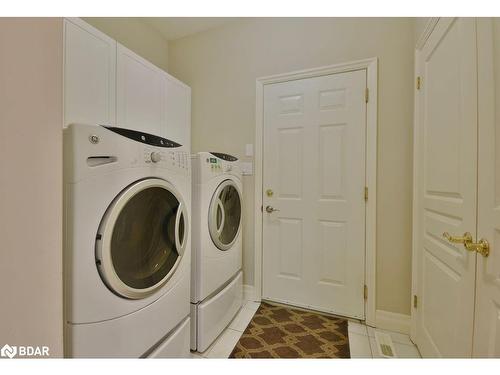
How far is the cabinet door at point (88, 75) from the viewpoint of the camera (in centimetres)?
131

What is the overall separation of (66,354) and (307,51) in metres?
2.34

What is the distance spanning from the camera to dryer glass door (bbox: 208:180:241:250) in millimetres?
1525

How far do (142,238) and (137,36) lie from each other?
2.03 meters

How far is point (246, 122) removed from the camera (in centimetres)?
212

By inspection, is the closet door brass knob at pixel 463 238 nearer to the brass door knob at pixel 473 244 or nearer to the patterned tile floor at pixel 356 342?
the brass door knob at pixel 473 244

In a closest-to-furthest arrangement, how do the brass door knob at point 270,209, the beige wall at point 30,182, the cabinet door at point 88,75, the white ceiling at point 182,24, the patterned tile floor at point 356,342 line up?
1. the beige wall at point 30,182
2. the cabinet door at point 88,75
3. the patterned tile floor at point 356,342
4. the brass door knob at point 270,209
5. the white ceiling at point 182,24

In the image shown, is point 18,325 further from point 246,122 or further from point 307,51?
point 307,51

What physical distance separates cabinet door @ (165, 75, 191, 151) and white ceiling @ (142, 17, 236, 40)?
1.93 feet

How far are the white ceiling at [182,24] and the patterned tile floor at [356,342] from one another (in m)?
2.63

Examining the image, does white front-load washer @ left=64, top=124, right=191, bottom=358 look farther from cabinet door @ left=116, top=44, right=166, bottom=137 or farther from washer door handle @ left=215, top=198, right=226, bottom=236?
cabinet door @ left=116, top=44, right=166, bottom=137

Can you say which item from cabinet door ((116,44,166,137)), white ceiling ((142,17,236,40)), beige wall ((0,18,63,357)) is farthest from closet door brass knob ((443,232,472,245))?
white ceiling ((142,17,236,40))

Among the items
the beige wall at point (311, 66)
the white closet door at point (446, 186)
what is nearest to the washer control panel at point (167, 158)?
the beige wall at point (311, 66)
